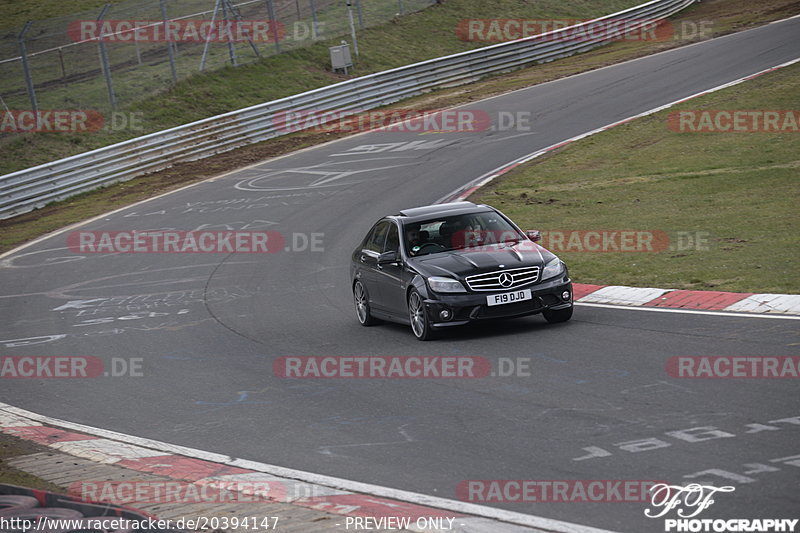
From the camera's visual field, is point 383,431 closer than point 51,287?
Yes

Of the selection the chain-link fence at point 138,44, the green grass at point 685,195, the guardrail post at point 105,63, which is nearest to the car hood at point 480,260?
the green grass at point 685,195

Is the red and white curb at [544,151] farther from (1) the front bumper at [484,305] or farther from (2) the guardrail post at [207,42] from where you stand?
(2) the guardrail post at [207,42]

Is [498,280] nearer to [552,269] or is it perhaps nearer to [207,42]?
[552,269]

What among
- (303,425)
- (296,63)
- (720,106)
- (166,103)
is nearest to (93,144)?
(166,103)

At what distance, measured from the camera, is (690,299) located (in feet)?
41.9

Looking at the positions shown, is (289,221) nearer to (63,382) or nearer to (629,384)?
(63,382)

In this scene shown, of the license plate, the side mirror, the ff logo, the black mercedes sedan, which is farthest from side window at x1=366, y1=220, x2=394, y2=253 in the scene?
the ff logo

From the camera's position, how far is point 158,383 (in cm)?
1174

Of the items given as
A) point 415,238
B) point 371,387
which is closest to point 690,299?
point 415,238

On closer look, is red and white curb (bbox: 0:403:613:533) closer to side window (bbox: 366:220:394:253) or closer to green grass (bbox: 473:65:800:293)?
side window (bbox: 366:220:394:253)

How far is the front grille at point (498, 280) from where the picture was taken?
1207 centimetres

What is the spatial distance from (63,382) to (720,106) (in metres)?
22.2

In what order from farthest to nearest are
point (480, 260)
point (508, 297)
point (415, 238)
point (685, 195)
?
1. point (685, 195)
2. point (415, 238)
3. point (480, 260)
4. point (508, 297)

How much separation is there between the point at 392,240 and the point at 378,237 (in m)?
0.62
